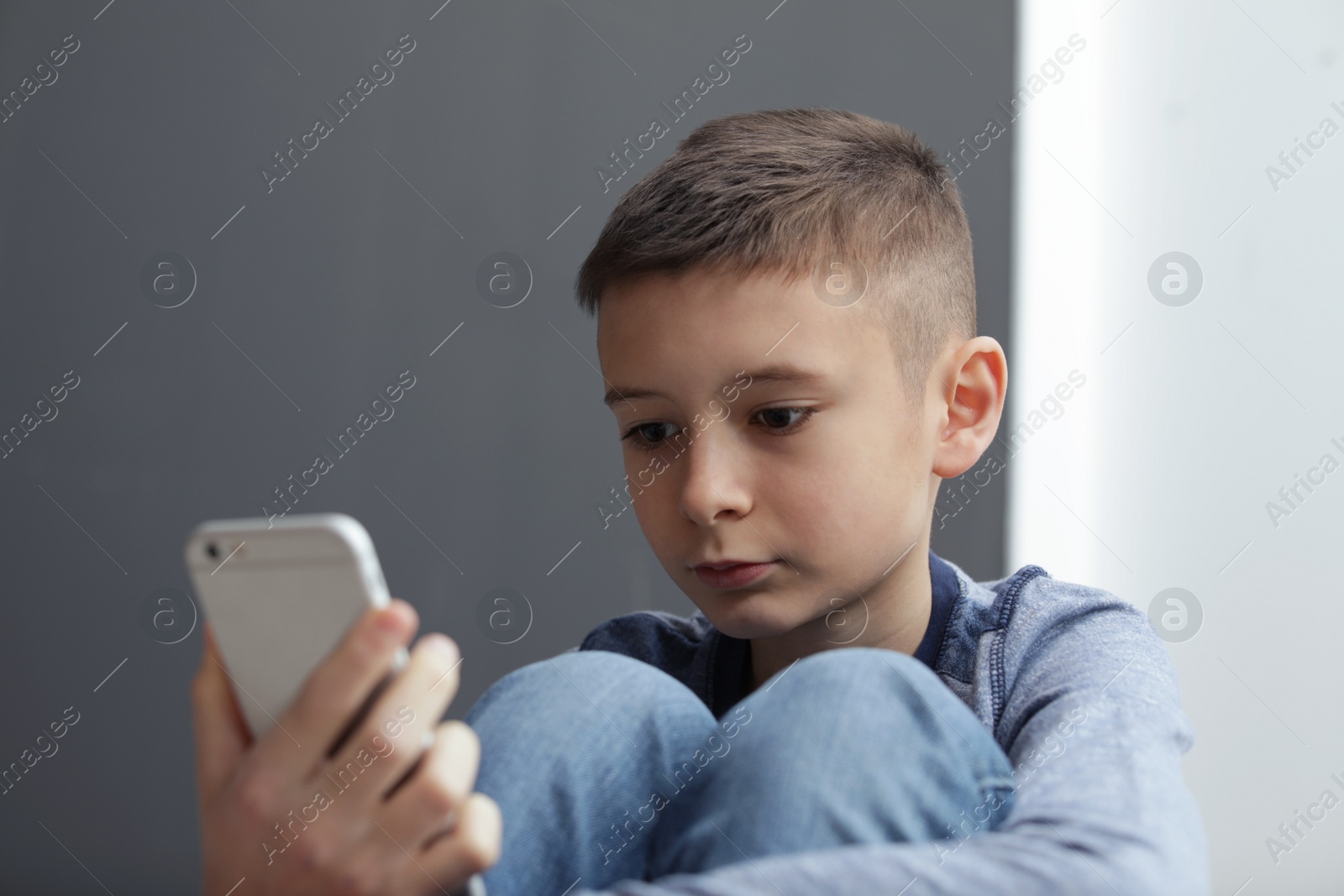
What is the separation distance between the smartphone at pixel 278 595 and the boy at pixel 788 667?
0.02m

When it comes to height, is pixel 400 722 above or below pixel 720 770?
above

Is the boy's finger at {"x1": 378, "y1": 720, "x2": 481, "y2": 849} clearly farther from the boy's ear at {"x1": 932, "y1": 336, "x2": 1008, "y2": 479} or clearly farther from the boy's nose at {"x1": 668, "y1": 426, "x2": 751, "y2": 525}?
the boy's ear at {"x1": 932, "y1": 336, "x2": 1008, "y2": 479}

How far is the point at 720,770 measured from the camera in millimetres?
557

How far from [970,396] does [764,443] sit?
0.73 feet

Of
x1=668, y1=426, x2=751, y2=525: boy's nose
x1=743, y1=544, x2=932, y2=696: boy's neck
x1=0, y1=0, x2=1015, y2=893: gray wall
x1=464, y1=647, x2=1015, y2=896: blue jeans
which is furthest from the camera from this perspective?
x1=0, y1=0, x2=1015, y2=893: gray wall

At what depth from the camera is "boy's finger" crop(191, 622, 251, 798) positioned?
46 centimetres

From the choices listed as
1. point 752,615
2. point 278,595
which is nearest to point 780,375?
point 752,615

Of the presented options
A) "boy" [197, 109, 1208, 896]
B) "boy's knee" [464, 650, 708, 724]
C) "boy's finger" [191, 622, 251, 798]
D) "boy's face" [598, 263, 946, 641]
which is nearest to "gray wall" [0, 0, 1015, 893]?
"boy" [197, 109, 1208, 896]

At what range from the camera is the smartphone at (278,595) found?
42 cm

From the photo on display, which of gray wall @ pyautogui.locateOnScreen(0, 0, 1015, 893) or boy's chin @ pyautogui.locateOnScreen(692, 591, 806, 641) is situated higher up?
gray wall @ pyautogui.locateOnScreen(0, 0, 1015, 893)

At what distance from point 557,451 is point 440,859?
3.47ft

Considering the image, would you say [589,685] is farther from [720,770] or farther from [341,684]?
[341,684]

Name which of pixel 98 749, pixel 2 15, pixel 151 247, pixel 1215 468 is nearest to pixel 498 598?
pixel 98 749

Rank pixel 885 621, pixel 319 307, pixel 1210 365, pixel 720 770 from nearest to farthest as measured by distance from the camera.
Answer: pixel 720 770 → pixel 885 621 → pixel 1210 365 → pixel 319 307
